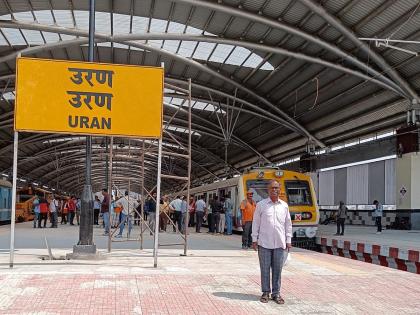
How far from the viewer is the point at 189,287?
8.06 m

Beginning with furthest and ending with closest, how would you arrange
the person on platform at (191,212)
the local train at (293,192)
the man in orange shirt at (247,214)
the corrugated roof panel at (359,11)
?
the person on platform at (191,212) < the corrugated roof panel at (359,11) < the local train at (293,192) < the man in orange shirt at (247,214)

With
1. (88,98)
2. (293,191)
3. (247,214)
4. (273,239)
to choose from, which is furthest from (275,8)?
(273,239)

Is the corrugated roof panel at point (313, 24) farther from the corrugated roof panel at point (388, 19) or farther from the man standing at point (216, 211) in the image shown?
the man standing at point (216, 211)

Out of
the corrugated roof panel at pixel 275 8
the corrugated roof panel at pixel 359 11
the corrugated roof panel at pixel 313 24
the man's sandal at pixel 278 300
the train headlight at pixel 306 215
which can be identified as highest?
the corrugated roof panel at pixel 275 8

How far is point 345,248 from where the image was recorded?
17062 mm

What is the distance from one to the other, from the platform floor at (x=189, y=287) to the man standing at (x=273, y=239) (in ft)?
0.90

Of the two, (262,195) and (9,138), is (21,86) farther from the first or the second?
(9,138)

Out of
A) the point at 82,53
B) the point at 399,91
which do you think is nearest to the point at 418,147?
the point at 399,91

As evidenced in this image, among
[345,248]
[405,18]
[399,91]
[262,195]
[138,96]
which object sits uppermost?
[405,18]

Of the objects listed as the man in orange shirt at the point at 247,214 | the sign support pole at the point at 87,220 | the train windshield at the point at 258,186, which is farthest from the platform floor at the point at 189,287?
the train windshield at the point at 258,186

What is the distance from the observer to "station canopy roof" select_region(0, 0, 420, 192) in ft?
77.2

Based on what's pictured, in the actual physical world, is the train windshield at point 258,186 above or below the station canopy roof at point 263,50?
below

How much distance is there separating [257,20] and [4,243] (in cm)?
1451

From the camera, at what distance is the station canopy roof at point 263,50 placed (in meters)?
23.5
